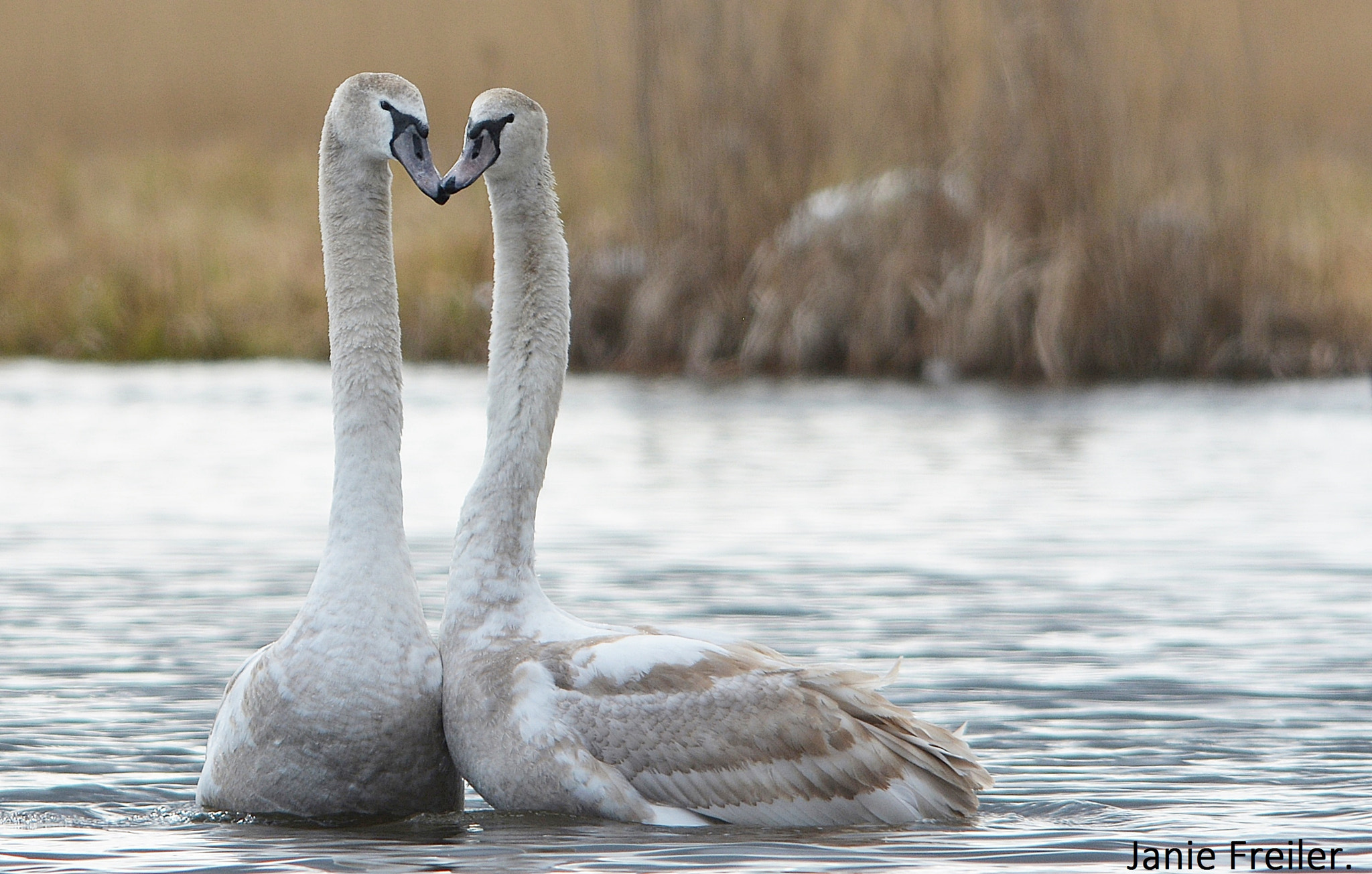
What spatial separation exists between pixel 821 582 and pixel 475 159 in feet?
15.3

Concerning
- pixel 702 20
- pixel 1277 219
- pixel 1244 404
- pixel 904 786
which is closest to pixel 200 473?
pixel 702 20

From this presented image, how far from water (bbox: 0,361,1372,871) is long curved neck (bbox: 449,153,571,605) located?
2.94ft

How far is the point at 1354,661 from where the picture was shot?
28.8ft

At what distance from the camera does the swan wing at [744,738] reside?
6.17 m

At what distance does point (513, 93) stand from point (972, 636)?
3.70 meters

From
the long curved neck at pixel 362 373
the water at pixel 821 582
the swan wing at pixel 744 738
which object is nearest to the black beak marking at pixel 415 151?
the long curved neck at pixel 362 373

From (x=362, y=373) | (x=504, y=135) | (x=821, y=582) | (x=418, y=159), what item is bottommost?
(x=821, y=582)

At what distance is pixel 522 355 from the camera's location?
22.7ft

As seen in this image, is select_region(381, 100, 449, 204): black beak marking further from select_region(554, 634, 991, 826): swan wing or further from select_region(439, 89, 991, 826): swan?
select_region(554, 634, 991, 826): swan wing

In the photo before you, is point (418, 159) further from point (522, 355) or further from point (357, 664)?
point (357, 664)

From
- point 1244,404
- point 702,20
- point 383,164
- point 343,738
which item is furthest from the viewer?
point 702,20

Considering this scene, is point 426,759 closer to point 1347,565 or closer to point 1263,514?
point 1347,565

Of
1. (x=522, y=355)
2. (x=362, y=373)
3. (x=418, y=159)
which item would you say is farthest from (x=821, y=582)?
(x=418, y=159)

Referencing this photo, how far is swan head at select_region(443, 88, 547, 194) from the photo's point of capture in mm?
6575
